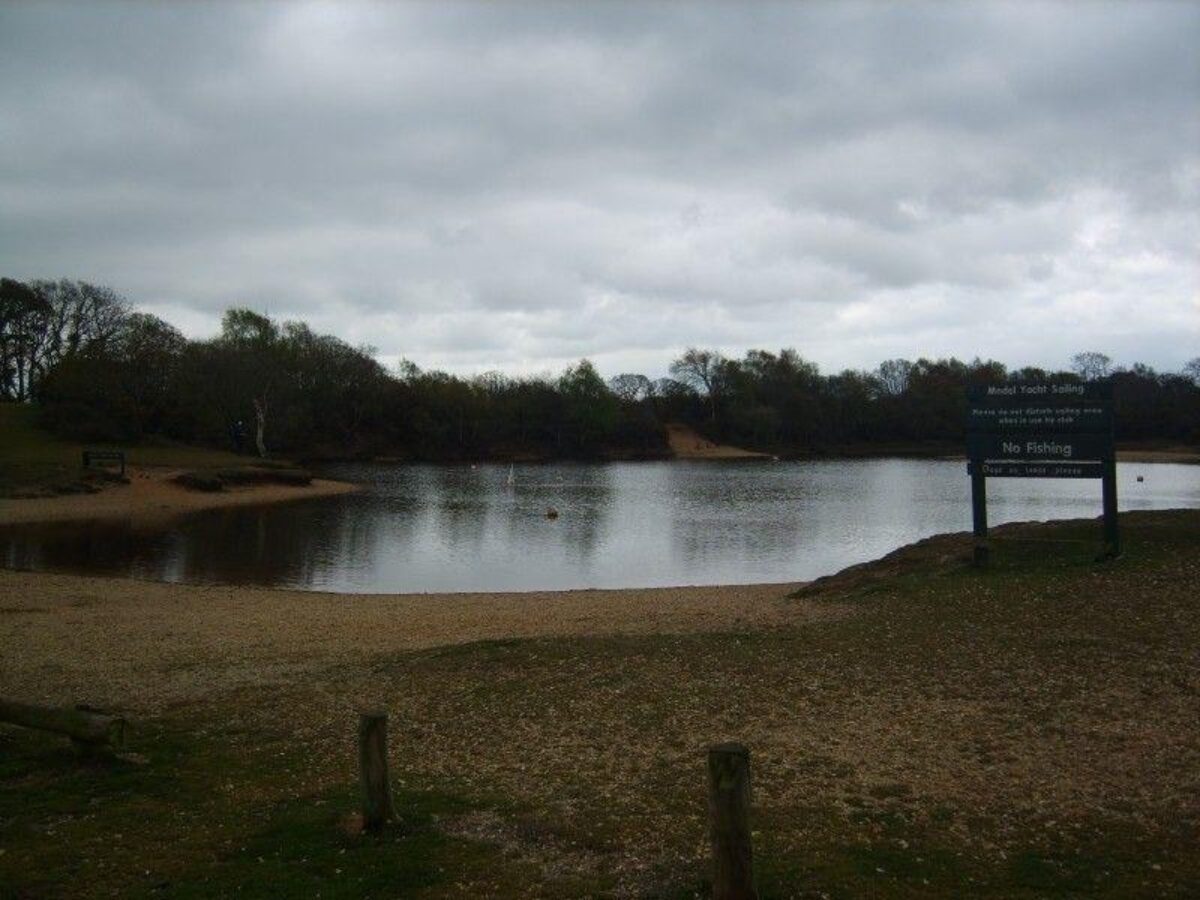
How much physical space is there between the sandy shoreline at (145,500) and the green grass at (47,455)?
2939 mm

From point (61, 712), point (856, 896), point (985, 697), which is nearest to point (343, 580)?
point (61, 712)

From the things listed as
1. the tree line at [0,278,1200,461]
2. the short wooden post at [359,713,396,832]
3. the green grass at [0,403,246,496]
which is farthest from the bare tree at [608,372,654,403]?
the short wooden post at [359,713,396,832]

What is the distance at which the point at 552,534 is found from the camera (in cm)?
3847

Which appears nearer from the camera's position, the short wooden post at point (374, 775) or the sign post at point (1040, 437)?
the short wooden post at point (374, 775)

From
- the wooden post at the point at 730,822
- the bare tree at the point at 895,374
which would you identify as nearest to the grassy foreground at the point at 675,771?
the wooden post at the point at 730,822

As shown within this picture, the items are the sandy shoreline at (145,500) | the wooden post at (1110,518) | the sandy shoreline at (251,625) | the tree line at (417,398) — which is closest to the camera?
the sandy shoreline at (251,625)

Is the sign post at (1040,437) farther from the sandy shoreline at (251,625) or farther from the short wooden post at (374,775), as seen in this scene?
the short wooden post at (374,775)

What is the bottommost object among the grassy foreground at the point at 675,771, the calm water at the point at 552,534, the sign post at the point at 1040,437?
the calm water at the point at 552,534

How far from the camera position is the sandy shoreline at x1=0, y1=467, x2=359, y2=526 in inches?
1715

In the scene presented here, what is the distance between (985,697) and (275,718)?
7583 millimetres

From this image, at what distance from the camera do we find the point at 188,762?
28.2ft

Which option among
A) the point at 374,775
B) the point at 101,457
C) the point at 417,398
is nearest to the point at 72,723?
the point at 374,775

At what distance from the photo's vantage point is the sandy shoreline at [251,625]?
12.6m

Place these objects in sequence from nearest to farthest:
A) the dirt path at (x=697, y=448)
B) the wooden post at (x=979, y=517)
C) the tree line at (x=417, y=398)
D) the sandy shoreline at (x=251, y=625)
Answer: the sandy shoreline at (x=251, y=625) → the wooden post at (x=979, y=517) → the tree line at (x=417, y=398) → the dirt path at (x=697, y=448)
